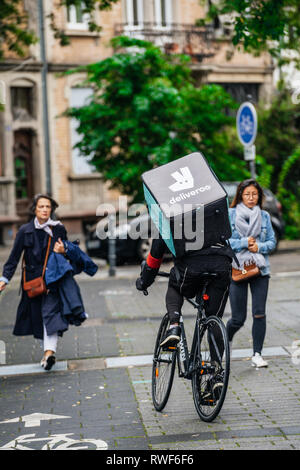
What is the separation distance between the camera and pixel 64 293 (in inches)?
308

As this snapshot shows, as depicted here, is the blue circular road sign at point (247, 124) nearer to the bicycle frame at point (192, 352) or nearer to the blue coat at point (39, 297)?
the blue coat at point (39, 297)

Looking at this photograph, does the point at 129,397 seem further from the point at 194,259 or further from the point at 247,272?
the point at 247,272

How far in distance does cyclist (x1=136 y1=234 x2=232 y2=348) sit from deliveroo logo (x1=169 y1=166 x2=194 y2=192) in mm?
387

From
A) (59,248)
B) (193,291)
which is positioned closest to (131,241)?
(59,248)

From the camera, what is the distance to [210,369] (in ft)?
18.8

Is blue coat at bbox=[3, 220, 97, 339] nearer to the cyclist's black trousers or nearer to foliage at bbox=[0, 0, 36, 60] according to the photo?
the cyclist's black trousers

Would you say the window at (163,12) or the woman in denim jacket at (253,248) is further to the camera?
the window at (163,12)

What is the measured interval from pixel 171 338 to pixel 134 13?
22.7 metres

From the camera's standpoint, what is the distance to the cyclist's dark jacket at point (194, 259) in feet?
19.1

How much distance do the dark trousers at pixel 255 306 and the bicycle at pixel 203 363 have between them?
1.58 m

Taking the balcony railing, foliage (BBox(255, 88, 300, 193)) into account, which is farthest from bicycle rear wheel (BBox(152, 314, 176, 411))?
the balcony railing

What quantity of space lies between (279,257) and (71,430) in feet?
43.1

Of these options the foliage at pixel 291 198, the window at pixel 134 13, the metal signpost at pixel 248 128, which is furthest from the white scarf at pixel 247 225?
the window at pixel 134 13

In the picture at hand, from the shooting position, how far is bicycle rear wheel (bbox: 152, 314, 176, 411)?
6.04 meters
